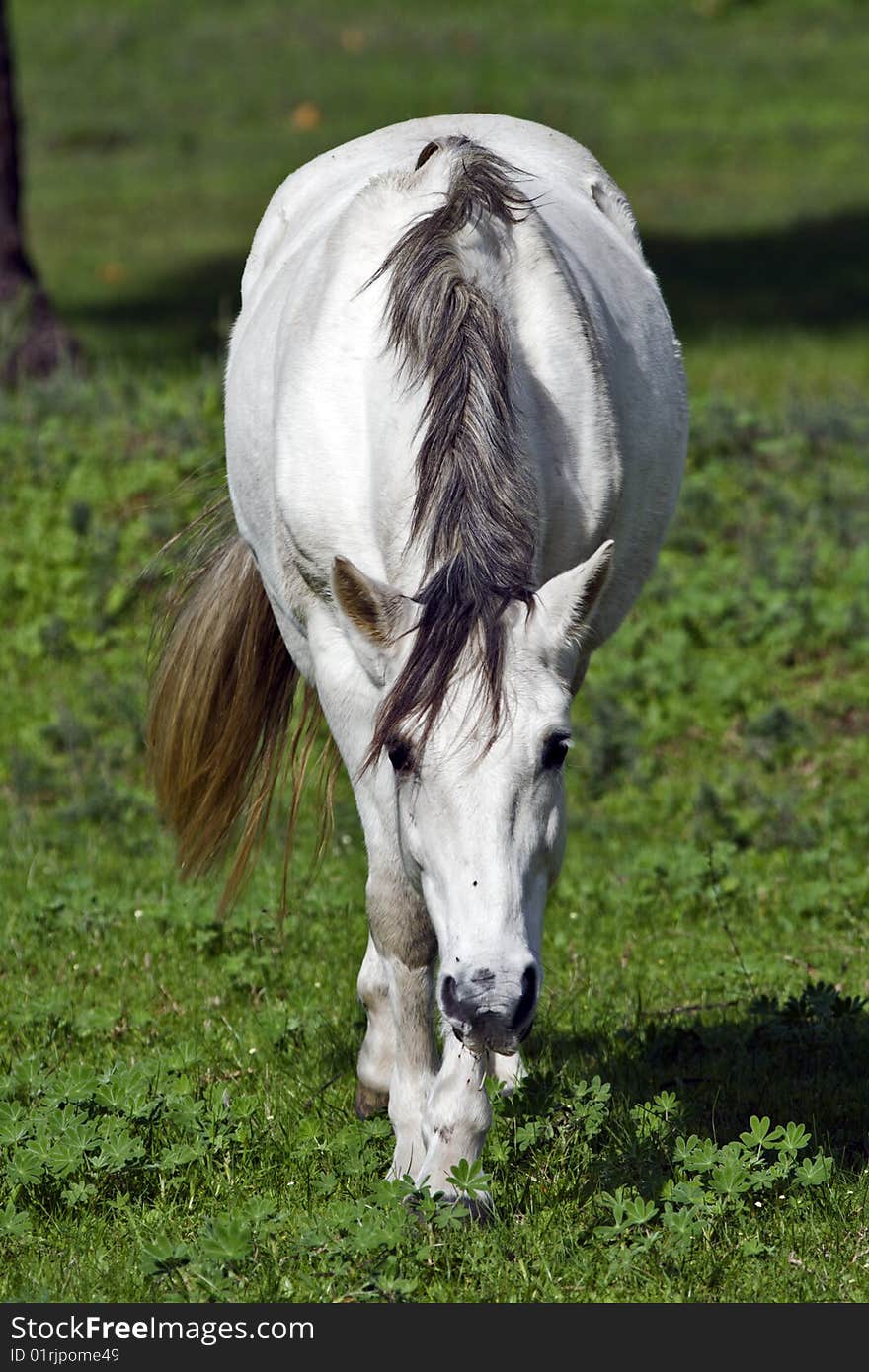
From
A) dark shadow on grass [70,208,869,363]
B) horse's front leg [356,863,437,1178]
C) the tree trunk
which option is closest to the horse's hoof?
horse's front leg [356,863,437,1178]

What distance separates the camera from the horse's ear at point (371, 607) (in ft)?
11.0

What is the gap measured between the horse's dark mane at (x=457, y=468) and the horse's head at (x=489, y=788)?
27mm

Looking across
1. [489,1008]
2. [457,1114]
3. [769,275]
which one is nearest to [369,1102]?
[457,1114]

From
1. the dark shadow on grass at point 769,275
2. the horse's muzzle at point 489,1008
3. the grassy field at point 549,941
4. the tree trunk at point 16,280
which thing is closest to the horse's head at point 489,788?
the horse's muzzle at point 489,1008

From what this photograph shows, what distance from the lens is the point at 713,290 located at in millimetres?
16891

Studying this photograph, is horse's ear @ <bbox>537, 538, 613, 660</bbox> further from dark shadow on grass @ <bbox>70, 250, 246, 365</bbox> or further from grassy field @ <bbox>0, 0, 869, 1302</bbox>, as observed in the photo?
dark shadow on grass @ <bbox>70, 250, 246, 365</bbox>

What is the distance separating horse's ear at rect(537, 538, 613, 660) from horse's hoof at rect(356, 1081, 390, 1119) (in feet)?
4.86

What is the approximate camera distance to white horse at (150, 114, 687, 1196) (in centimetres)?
326

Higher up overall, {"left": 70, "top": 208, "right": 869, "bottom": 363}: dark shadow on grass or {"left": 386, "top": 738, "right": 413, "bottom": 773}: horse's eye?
{"left": 386, "top": 738, "right": 413, "bottom": 773}: horse's eye

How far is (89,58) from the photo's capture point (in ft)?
86.8

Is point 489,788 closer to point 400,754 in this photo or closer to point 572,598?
point 400,754

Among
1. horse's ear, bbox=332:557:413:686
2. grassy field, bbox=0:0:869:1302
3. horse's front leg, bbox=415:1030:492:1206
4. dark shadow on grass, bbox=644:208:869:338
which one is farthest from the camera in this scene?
dark shadow on grass, bbox=644:208:869:338

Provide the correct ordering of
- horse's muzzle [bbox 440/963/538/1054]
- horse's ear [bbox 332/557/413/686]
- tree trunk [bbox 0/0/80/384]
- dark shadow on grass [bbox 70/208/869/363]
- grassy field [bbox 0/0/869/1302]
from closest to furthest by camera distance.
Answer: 1. horse's muzzle [bbox 440/963/538/1054]
2. horse's ear [bbox 332/557/413/686]
3. grassy field [bbox 0/0/869/1302]
4. tree trunk [bbox 0/0/80/384]
5. dark shadow on grass [bbox 70/208/869/363]

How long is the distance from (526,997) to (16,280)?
899 centimetres
